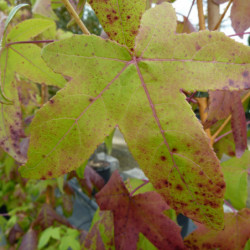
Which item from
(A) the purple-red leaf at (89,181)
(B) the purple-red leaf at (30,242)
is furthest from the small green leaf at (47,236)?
(A) the purple-red leaf at (89,181)

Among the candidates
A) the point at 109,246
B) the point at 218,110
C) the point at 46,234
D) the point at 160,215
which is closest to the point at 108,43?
the point at 218,110

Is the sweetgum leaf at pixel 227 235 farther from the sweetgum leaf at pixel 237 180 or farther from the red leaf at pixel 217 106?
the red leaf at pixel 217 106

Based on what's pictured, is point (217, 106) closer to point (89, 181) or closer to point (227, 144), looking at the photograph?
point (227, 144)

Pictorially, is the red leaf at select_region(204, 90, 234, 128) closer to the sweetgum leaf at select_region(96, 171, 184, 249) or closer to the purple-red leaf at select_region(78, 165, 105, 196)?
the sweetgum leaf at select_region(96, 171, 184, 249)

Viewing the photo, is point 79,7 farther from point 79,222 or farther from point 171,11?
point 79,222

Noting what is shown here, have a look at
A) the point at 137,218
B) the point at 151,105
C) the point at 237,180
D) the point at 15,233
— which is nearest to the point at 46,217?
the point at 15,233
